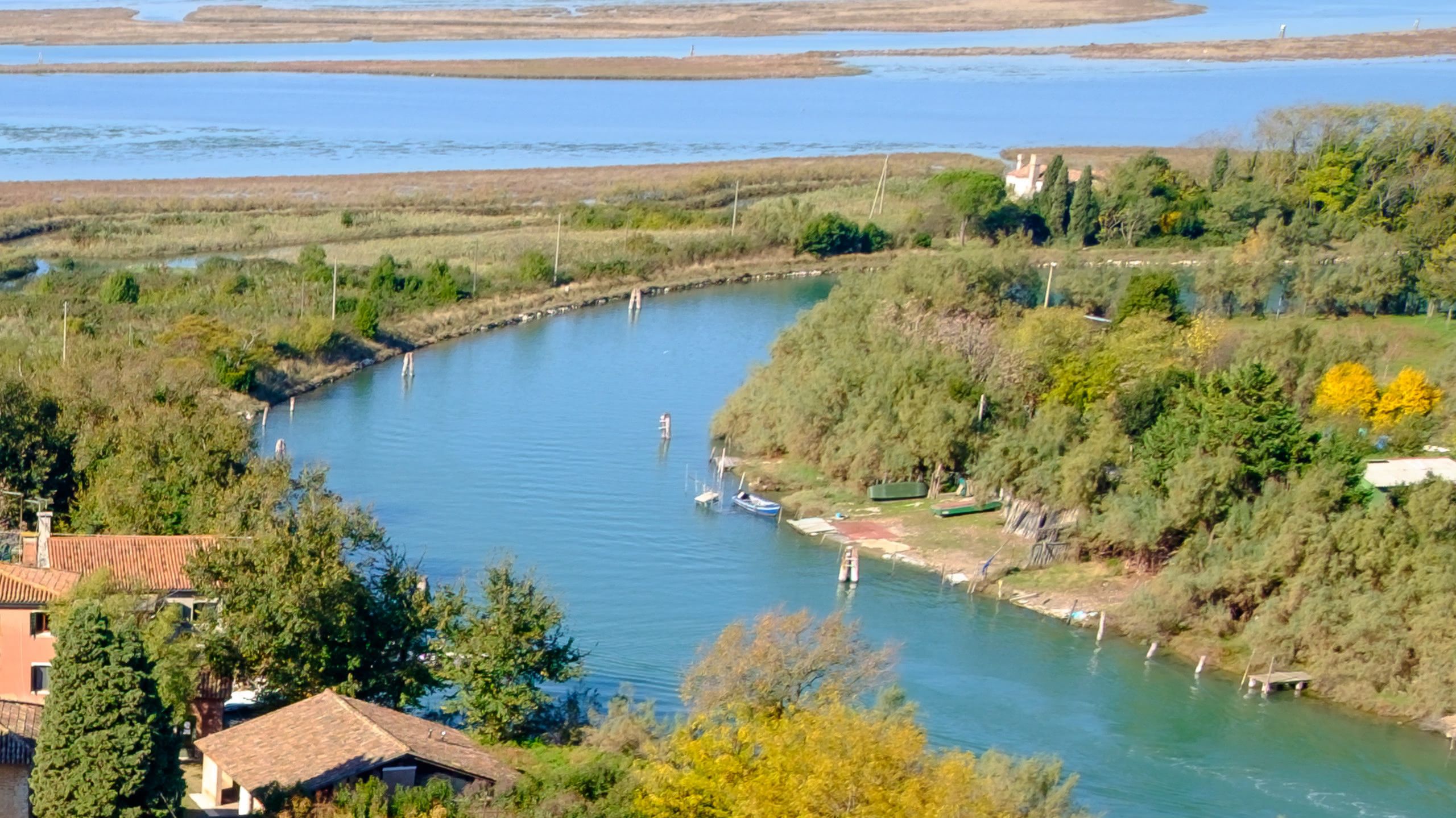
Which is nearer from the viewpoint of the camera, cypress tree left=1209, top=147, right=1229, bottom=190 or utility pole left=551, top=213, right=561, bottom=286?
utility pole left=551, top=213, right=561, bottom=286

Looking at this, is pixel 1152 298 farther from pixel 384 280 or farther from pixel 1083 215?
pixel 1083 215

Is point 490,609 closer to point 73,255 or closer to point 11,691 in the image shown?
point 11,691

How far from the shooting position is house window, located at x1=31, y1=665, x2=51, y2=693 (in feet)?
66.3

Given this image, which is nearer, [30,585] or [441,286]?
[30,585]

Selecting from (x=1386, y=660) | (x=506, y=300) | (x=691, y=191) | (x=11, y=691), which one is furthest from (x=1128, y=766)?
(x=691, y=191)

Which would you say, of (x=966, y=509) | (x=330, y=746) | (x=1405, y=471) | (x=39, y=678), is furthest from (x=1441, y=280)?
(x=39, y=678)

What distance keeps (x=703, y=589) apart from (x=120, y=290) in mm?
23588

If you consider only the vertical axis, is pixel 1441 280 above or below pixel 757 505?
above

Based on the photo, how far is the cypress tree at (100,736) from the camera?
16.0m

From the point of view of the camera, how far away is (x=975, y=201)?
62719 millimetres

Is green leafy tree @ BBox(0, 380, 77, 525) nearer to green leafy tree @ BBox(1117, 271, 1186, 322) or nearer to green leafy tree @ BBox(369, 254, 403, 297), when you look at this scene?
green leafy tree @ BBox(369, 254, 403, 297)

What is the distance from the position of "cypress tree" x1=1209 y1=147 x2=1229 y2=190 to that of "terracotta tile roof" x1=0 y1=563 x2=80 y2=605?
5056 centimetres

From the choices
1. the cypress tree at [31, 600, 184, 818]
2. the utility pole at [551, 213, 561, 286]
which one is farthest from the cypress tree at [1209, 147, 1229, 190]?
the cypress tree at [31, 600, 184, 818]

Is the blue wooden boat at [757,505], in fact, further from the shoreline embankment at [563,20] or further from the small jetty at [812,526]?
the shoreline embankment at [563,20]
